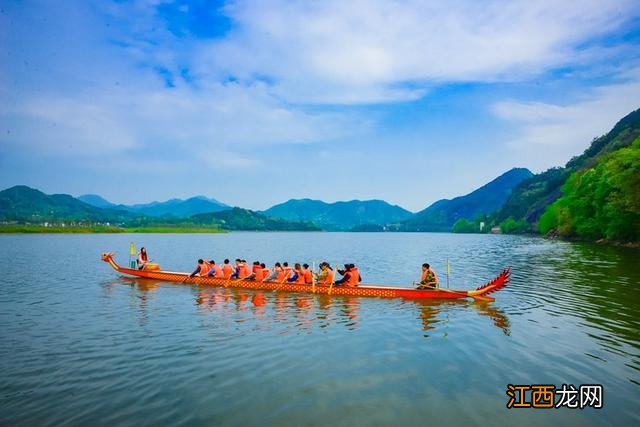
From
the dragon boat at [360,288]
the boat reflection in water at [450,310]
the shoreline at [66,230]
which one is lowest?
the boat reflection in water at [450,310]

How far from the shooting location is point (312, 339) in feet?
50.8

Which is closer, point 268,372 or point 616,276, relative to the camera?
point 268,372

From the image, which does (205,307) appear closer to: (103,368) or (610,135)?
(103,368)

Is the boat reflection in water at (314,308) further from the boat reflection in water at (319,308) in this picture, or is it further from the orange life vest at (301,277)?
the orange life vest at (301,277)

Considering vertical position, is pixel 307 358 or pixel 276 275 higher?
pixel 276 275

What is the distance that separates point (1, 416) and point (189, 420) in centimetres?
439

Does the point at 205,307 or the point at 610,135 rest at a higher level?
the point at 610,135

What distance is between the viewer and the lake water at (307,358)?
941cm

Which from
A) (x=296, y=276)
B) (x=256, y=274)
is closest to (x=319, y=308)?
(x=296, y=276)

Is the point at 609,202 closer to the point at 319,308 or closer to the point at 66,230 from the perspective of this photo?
the point at 319,308

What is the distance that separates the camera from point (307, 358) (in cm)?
1323

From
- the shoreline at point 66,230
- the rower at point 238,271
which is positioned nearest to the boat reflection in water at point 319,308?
the rower at point 238,271

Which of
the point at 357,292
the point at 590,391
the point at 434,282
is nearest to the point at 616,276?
the point at 434,282

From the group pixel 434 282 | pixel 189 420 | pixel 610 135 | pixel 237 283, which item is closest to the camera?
pixel 189 420
